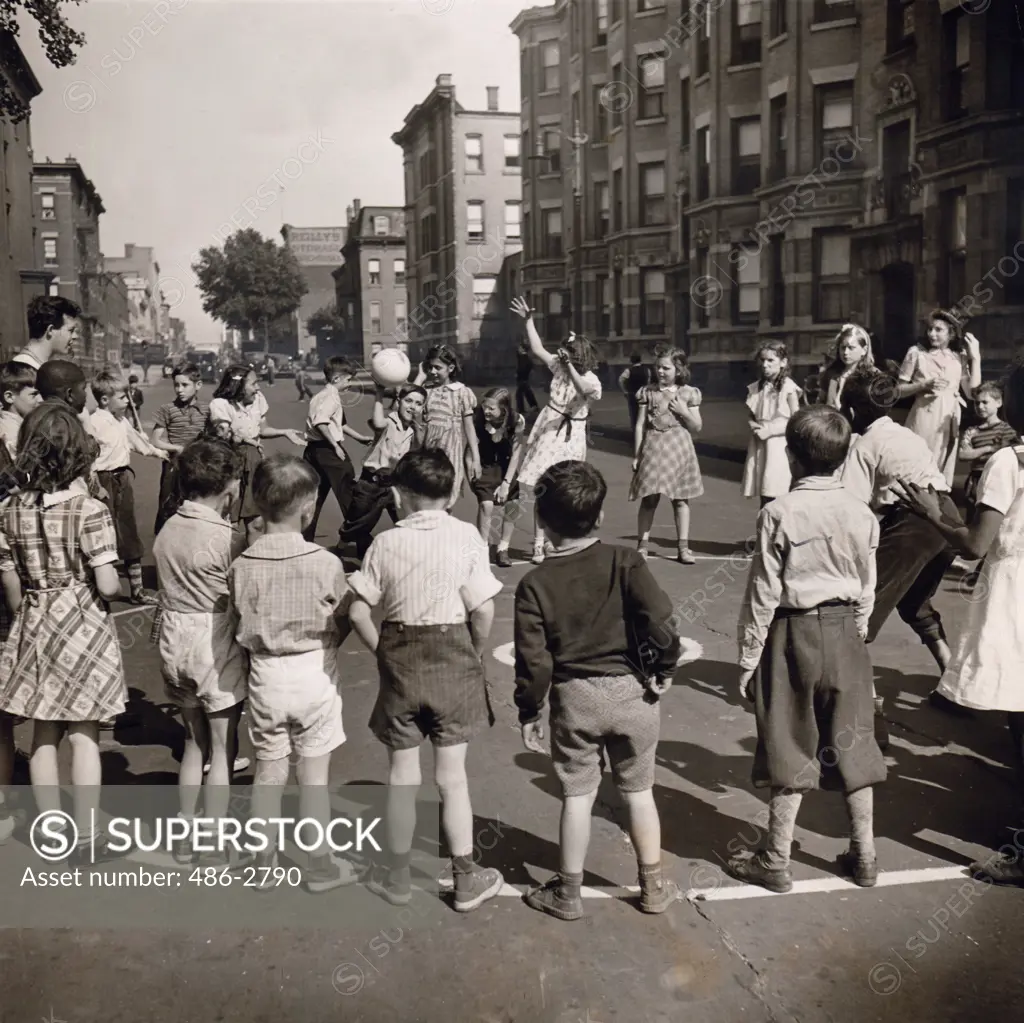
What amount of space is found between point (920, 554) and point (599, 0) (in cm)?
3747

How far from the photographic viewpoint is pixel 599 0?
38.9 meters

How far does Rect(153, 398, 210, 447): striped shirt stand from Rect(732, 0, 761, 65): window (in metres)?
24.9

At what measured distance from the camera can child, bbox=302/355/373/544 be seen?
9.43 metres

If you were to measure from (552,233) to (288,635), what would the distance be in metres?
45.5

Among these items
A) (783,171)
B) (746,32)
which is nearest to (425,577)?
(783,171)

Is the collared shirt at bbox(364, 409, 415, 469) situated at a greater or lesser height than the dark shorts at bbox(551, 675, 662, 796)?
greater

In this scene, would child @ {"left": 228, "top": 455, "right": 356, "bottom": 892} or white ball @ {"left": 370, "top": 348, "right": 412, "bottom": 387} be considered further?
white ball @ {"left": 370, "top": 348, "right": 412, "bottom": 387}

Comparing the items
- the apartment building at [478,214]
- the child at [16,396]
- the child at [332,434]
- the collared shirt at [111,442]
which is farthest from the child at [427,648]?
the apartment building at [478,214]

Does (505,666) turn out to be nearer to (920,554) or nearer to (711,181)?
(920,554)

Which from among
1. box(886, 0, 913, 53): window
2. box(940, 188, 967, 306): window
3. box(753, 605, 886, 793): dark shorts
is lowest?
box(753, 605, 886, 793): dark shorts

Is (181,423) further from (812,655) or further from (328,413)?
(812,655)

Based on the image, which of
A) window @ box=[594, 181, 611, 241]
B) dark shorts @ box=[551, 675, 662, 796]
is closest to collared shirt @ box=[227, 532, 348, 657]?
dark shorts @ box=[551, 675, 662, 796]

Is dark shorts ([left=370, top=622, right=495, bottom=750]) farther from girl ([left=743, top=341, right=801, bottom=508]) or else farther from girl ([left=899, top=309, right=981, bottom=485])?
girl ([left=899, top=309, right=981, bottom=485])

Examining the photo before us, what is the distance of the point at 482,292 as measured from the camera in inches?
2382
